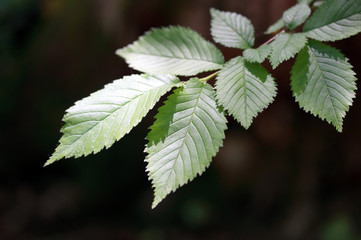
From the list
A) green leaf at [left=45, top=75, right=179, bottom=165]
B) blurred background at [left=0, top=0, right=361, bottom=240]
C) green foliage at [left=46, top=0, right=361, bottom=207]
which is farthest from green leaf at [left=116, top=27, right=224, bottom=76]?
blurred background at [left=0, top=0, right=361, bottom=240]

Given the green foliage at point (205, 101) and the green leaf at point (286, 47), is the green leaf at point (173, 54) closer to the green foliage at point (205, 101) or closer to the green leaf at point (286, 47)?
the green foliage at point (205, 101)

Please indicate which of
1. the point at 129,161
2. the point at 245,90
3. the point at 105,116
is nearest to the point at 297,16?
the point at 245,90

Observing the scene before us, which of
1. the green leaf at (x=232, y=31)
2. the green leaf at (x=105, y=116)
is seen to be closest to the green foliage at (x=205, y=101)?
the green leaf at (x=105, y=116)

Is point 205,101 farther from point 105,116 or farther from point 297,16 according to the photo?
point 297,16

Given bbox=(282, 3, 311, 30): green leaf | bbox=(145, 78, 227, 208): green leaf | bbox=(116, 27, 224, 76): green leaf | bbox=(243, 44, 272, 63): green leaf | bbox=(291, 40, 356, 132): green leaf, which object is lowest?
bbox=(145, 78, 227, 208): green leaf

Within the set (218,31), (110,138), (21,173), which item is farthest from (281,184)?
(21,173)

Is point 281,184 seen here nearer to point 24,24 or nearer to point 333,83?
point 333,83

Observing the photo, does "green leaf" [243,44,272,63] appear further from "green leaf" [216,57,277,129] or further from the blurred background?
the blurred background
